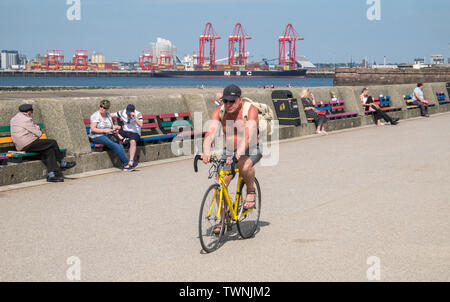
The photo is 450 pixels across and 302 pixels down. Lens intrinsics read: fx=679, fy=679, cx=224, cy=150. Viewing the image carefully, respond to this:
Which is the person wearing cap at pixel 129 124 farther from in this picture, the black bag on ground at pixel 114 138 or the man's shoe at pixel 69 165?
the man's shoe at pixel 69 165

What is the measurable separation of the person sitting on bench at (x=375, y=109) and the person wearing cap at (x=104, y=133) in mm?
11876

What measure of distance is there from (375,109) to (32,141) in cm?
1378

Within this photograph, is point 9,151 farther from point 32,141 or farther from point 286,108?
point 286,108

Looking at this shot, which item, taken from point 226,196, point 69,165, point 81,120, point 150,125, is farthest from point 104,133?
point 226,196

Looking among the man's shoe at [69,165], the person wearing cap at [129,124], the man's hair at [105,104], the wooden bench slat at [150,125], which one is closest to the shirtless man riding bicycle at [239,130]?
the man's shoe at [69,165]

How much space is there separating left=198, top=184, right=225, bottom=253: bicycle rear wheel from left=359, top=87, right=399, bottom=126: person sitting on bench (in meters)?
15.8

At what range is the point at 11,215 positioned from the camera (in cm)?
764

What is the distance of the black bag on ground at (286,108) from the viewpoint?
17562mm

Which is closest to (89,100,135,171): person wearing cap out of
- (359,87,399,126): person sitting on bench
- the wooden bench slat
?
the wooden bench slat

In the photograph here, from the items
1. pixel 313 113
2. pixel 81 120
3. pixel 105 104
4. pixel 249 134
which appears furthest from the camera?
pixel 313 113

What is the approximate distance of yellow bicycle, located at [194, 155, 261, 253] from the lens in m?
6.13

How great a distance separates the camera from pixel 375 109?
21.4m

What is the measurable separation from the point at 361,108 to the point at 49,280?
17.2m
